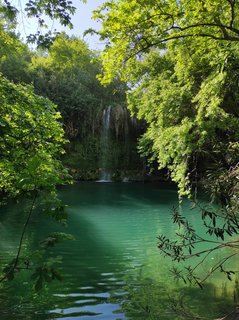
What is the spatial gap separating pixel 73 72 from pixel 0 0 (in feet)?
86.5

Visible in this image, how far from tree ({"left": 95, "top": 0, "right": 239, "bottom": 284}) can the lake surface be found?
547 millimetres

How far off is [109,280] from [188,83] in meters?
7.21

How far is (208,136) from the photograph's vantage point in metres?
9.73

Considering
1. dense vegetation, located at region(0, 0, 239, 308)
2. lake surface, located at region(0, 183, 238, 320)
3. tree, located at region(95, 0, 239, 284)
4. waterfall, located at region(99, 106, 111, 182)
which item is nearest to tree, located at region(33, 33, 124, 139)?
waterfall, located at region(99, 106, 111, 182)

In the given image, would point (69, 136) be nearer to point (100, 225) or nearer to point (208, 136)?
point (100, 225)

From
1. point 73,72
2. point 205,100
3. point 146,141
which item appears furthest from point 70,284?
point 73,72

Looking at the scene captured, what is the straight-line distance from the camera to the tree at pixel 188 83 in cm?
407

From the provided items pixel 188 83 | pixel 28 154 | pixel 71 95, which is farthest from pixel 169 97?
pixel 71 95

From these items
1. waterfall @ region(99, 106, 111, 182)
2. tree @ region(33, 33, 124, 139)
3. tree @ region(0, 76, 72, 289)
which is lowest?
tree @ region(0, 76, 72, 289)

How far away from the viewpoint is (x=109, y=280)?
6184 millimetres

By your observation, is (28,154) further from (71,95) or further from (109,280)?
(71,95)

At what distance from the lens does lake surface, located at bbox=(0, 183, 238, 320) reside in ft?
15.6

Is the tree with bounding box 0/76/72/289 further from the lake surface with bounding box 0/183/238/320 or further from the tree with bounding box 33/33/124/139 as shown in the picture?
the tree with bounding box 33/33/124/139

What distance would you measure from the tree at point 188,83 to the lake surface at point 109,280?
547mm
